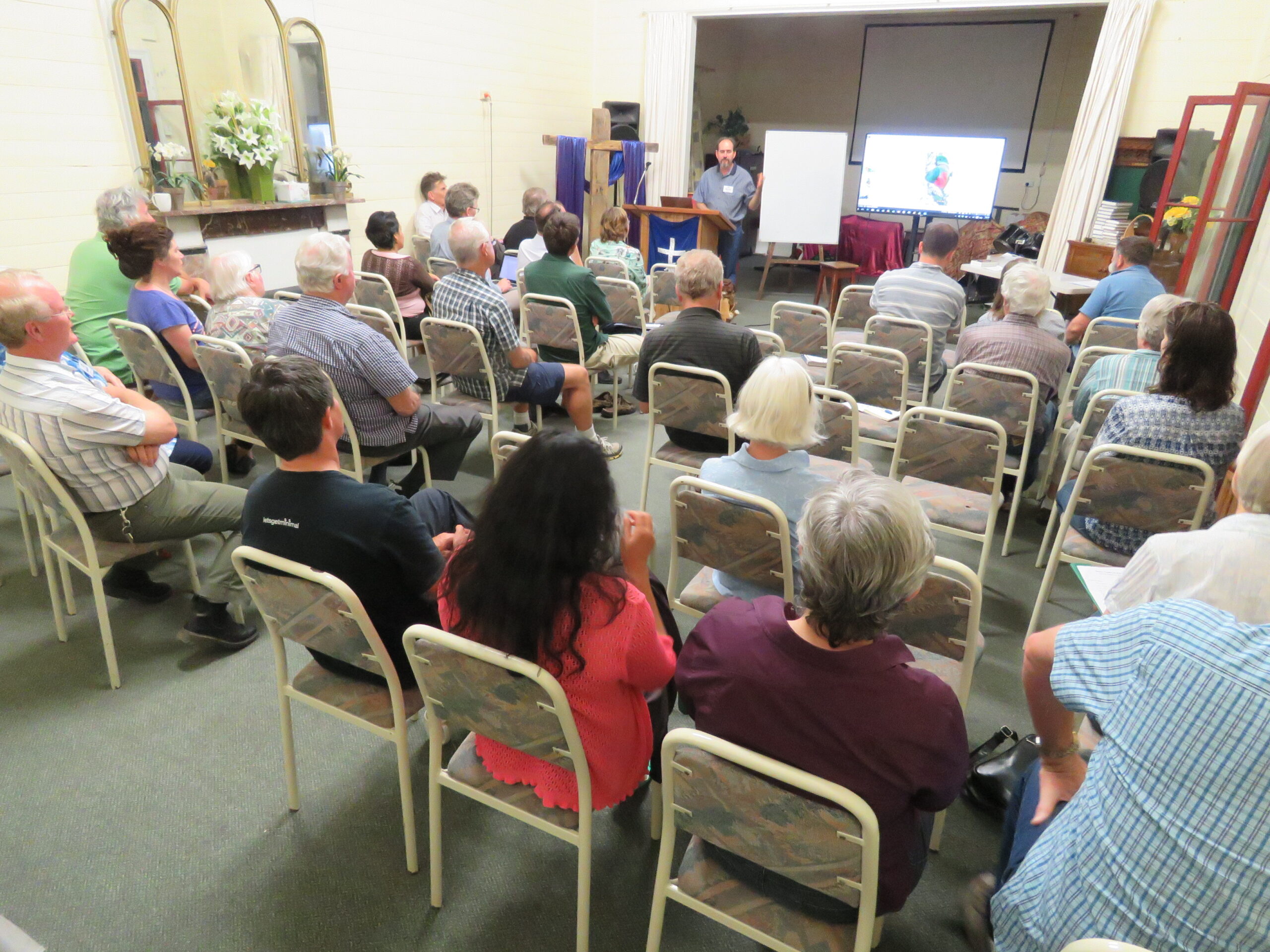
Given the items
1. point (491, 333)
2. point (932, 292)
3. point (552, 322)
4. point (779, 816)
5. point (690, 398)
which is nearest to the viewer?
point (779, 816)

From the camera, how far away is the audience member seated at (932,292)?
3984mm

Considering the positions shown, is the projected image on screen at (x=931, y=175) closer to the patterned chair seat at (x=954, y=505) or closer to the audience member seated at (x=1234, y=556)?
the patterned chair seat at (x=954, y=505)

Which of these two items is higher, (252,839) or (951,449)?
(951,449)

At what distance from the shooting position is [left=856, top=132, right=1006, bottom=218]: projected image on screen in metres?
7.18

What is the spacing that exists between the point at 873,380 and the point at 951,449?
2.49ft

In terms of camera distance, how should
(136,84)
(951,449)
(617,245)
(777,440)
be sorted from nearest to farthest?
1. (777,440)
2. (951,449)
3. (136,84)
4. (617,245)

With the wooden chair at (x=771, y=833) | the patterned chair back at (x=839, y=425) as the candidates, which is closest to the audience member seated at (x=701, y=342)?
the patterned chair back at (x=839, y=425)

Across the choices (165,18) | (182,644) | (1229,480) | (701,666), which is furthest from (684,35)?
(701,666)

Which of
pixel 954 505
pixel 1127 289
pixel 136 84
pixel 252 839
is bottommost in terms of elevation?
pixel 252 839

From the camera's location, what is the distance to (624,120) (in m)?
7.98

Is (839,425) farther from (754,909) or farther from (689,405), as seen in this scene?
(754,909)

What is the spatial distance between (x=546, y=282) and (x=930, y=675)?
125 inches

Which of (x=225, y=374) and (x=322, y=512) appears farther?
(x=225, y=374)

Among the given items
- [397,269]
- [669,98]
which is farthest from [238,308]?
[669,98]
